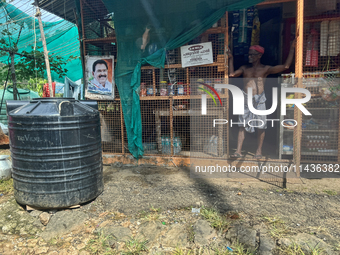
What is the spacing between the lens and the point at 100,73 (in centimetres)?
537

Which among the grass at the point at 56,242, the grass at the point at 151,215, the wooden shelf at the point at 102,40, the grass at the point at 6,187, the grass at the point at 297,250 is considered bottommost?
the grass at the point at 56,242

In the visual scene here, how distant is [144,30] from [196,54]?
3.91 feet

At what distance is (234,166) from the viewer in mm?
4848

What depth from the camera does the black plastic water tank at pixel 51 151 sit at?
3.16 meters

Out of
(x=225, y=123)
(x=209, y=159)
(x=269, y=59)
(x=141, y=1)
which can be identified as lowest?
(x=209, y=159)

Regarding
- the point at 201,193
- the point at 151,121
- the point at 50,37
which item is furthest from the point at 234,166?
the point at 50,37

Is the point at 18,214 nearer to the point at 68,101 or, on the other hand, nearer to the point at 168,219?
the point at 68,101

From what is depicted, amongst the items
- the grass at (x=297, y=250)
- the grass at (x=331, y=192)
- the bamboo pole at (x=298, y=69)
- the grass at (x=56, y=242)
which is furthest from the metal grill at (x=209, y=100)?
the grass at (x=56, y=242)

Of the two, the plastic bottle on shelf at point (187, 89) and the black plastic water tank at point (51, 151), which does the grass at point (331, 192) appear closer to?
the plastic bottle on shelf at point (187, 89)

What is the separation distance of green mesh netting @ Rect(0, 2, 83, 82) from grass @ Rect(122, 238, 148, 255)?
6.32m

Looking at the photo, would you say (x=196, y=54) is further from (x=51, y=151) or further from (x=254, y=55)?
(x=51, y=151)

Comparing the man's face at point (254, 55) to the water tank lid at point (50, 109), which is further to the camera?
the man's face at point (254, 55)

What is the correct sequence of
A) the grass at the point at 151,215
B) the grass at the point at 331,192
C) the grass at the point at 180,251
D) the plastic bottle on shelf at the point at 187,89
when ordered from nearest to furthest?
the grass at the point at 180,251 → the grass at the point at 151,215 → the grass at the point at 331,192 → the plastic bottle on shelf at the point at 187,89

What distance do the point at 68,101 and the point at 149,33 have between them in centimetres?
250
